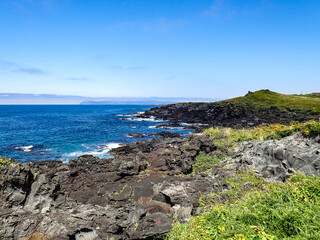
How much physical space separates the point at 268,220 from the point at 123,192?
9405 mm

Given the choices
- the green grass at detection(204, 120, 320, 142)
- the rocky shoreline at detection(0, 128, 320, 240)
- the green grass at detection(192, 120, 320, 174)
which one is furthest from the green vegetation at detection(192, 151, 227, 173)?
the green grass at detection(204, 120, 320, 142)

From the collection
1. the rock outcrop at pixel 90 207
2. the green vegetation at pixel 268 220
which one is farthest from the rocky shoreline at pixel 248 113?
the green vegetation at pixel 268 220

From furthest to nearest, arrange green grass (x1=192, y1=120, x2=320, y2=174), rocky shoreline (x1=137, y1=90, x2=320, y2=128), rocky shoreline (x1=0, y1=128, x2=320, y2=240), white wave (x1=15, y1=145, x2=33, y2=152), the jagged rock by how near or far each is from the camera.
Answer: rocky shoreline (x1=137, y1=90, x2=320, y2=128)
white wave (x1=15, y1=145, x2=33, y2=152)
green grass (x1=192, y1=120, x2=320, y2=174)
the jagged rock
rocky shoreline (x1=0, y1=128, x2=320, y2=240)

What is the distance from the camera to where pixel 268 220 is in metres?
6.31

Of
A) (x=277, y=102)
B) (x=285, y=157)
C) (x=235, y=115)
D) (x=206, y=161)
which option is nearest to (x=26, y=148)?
(x=206, y=161)

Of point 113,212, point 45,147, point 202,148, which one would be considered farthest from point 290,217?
point 45,147

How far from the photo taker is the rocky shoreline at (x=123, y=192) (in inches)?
304

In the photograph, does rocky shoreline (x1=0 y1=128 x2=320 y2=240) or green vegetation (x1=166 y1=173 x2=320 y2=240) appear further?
rocky shoreline (x1=0 y1=128 x2=320 y2=240)

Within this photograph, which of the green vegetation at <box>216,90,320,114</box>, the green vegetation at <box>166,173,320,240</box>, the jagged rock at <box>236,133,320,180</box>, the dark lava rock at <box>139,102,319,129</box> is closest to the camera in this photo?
the green vegetation at <box>166,173,320,240</box>

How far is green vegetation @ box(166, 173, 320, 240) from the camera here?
5.57 meters

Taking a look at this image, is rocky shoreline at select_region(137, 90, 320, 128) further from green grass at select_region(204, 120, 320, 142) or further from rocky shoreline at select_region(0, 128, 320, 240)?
rocky shoreline at select_region(0, 128, 320, 240)

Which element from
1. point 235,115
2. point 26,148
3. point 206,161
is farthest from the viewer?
point 235,115

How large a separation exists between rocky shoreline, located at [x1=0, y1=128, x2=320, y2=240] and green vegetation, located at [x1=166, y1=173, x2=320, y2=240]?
4.93 feet

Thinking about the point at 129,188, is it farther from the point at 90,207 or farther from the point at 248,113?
the point at 248,113
